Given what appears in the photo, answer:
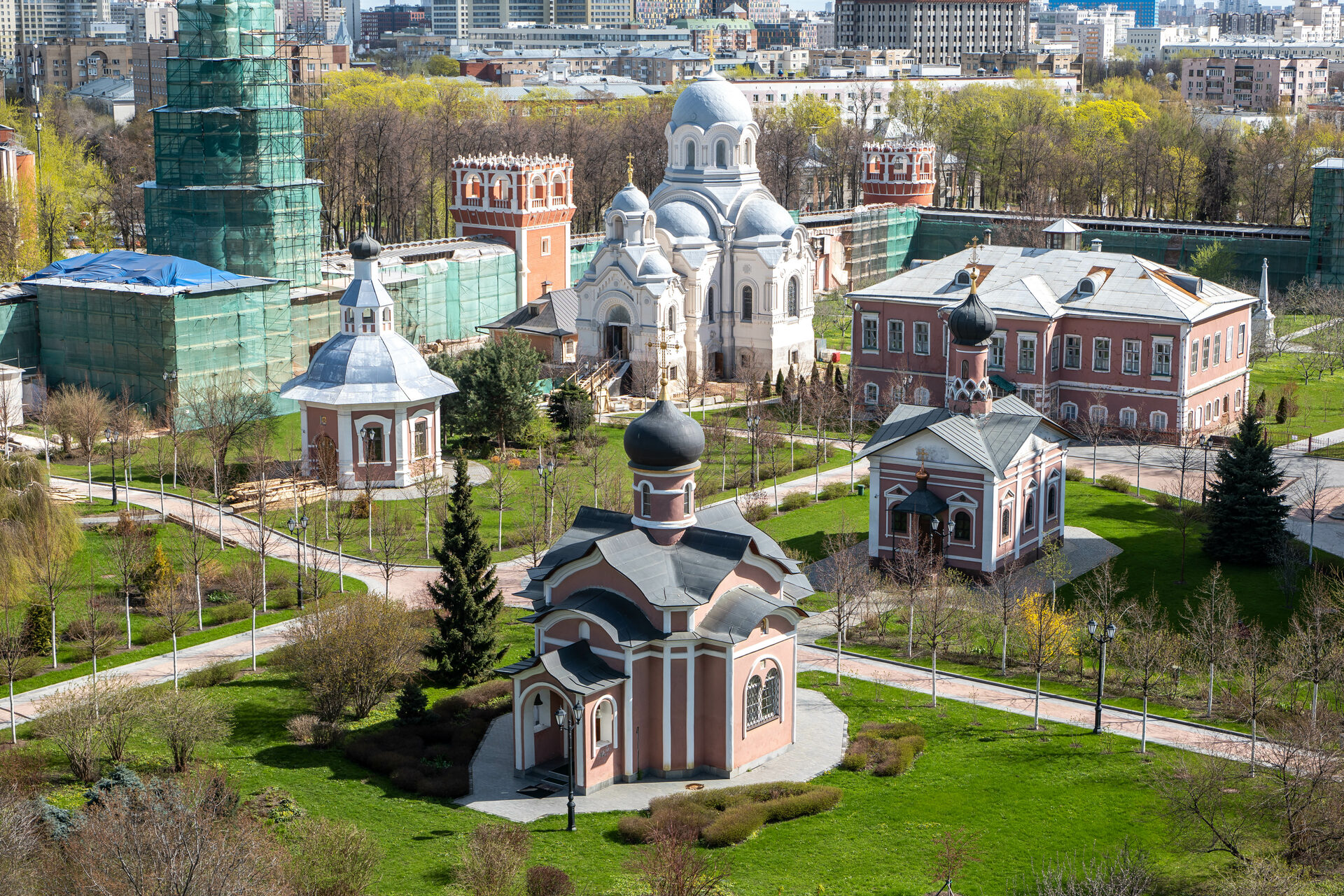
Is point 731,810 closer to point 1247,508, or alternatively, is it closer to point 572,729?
point 572,729

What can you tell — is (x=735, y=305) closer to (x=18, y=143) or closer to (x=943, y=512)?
(x=943, y=512)

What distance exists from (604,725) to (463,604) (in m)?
4.72

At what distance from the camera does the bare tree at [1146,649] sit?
2583 cm

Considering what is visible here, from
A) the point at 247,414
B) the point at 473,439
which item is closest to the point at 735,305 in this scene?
the point at 473,439

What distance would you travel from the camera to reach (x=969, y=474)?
33.6 meters

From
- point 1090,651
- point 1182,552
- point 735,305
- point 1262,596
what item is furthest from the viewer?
point 735,305

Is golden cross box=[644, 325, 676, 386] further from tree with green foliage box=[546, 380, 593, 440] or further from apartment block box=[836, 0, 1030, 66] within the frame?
apartment block box=[836, 0, 1030, 66]

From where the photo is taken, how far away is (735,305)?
53375 mm

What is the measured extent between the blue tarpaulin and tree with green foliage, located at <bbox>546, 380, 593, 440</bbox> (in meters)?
9.92

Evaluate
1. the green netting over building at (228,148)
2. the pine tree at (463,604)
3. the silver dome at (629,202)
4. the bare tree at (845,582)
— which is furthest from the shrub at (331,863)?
the green netting over building at (228,148)

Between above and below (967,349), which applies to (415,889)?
below

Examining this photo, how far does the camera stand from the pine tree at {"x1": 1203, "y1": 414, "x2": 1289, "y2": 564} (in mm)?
34156

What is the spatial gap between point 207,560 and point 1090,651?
1728 cm

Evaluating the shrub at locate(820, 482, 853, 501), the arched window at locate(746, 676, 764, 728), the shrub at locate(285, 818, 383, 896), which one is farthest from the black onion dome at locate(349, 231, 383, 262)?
the shrub at locate(285, 818, 383, 896)
